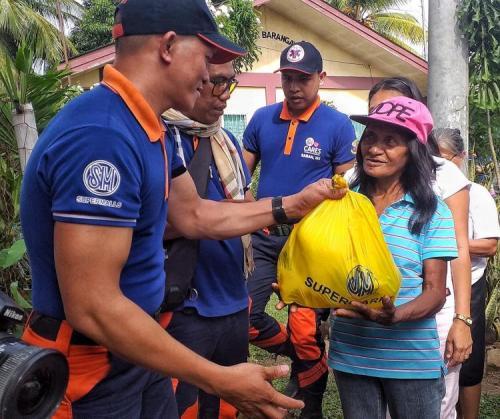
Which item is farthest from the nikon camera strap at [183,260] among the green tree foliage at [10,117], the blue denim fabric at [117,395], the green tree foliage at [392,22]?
the green tree foliage at [392,22]

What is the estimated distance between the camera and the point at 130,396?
195cm

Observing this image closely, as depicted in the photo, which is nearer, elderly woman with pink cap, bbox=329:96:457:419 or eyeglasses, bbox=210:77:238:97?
elderly woman with pink cap, bbox=329:96:457:419

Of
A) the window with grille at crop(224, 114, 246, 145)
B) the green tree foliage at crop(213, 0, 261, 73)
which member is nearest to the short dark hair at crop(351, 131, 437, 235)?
the green tree foliage at crop(213, 0, 261, 73)

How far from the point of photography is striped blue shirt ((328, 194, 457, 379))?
2467 mm

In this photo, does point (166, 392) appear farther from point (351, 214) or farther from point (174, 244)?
point (351, 214)

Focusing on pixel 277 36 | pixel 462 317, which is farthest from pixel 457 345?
pixel 277 36

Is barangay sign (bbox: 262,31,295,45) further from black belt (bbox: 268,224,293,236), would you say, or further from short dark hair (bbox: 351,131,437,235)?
short dark hair (bbox: 351,131,437,235)

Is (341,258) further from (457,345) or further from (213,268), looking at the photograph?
(457,345)

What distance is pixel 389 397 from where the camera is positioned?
2.54 m

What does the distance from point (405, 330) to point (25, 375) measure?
5.10 feet

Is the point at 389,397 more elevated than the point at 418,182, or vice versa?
the point at 418,182

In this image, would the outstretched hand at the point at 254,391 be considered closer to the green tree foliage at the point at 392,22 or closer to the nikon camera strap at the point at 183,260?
the nikon camera strap at the point at 183,260

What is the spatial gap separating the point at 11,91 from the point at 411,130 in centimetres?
227

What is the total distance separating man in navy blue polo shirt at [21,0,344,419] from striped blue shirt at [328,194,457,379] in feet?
2.65
